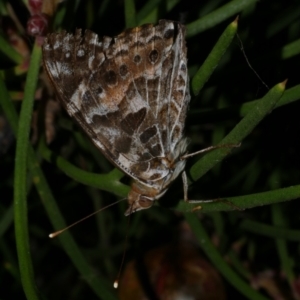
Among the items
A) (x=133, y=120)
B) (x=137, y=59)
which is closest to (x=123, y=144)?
(x=133, y=120)

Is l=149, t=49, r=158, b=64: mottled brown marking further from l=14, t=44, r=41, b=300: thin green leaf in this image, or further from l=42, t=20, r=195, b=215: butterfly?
l=14, t=44, r=41, b=300: thin green leaf

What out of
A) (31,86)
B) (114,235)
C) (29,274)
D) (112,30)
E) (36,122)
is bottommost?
(29,274)

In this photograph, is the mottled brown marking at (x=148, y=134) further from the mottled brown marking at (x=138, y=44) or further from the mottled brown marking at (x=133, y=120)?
the mottled brown marking at (x=138, y=44)

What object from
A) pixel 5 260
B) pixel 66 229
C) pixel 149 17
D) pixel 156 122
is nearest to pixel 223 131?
pixel 156 122

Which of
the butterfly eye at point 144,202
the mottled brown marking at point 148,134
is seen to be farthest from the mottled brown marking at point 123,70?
the butterfly eye at point 144,202

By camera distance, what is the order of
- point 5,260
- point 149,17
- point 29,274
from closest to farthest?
point 29,274 → point 149,17 → point 5,260

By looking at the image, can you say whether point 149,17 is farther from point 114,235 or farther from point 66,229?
point 114,235

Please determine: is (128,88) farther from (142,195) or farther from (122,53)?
(142,195)

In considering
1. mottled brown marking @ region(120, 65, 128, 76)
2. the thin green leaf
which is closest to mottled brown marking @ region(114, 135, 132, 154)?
mottled brown marking @ region(120, 65, 128, 76)
